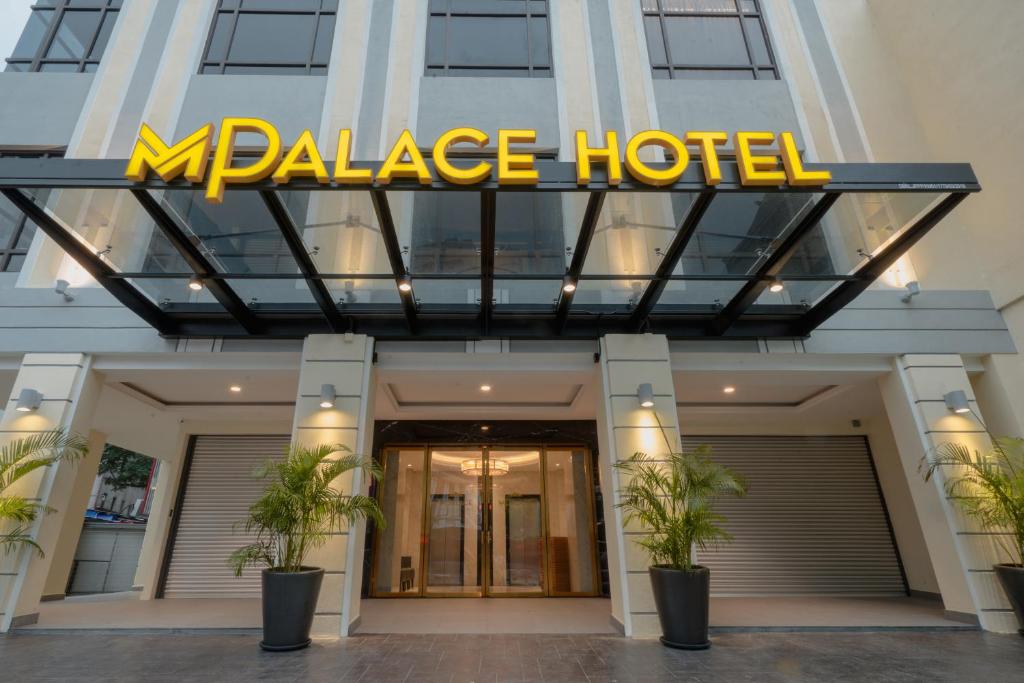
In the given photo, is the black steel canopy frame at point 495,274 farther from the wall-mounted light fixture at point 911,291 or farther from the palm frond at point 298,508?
the palm frond at point 298,508

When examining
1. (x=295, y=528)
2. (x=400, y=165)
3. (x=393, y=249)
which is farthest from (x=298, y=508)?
(x=400, y=165)

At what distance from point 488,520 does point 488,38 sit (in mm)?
8830

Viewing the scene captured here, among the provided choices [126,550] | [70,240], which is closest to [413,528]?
[70,240]

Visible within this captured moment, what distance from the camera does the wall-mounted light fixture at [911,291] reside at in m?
6.79

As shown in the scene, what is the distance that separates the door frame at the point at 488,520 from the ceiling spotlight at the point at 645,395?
3.62 m

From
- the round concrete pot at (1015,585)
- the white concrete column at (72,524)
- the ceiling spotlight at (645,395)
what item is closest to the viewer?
the round concrete pot at (1015,585)

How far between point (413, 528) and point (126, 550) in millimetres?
9268

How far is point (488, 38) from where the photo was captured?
8938 mm

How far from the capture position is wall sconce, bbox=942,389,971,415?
612cm

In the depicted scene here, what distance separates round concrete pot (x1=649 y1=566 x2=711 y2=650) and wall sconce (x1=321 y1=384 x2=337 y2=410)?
13.7 ft

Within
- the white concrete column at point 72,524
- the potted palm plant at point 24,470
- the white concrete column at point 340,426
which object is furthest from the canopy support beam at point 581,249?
the white concrete column at point 72,524

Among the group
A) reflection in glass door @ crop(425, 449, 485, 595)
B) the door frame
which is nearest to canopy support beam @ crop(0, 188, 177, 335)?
the door frame

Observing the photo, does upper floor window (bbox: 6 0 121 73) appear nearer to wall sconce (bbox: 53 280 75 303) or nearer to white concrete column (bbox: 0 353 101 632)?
wall sconce (bbox: 53 280 75 303)

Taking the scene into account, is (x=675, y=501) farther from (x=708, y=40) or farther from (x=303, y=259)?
(x=708, y=40)
